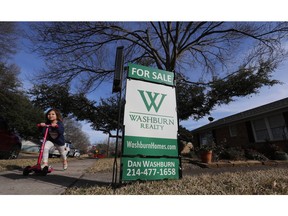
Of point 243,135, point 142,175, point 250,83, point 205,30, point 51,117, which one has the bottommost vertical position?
point 142,175

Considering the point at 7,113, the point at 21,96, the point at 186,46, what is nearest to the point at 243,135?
the point at 186,46

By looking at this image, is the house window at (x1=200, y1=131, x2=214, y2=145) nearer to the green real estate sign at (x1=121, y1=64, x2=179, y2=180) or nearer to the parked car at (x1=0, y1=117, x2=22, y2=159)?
the parked car at (x1=0, y1=117, x2=22, y2=159)

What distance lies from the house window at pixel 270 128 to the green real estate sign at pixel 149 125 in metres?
10.1

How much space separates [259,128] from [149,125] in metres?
12.5

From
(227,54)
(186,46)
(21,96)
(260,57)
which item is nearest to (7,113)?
(21,96)

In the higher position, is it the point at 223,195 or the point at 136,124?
the point at 136,124

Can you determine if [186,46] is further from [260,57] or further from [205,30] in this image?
[260,57]

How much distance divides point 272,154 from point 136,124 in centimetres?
886

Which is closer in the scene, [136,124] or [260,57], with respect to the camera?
[136,124]

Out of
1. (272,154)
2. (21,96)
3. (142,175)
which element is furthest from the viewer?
(21,96)

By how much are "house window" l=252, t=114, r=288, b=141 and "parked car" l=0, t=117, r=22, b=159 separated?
13.2 meters

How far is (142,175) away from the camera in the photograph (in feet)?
8.19

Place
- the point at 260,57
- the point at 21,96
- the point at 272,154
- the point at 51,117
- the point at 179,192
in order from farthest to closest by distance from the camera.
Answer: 1. the point at 21,96
2. the point at 260,57
3. the point at 272,154
4. the point at 51,117
5. the point at 179,192

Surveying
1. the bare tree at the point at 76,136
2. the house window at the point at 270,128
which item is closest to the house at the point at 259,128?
the house window at the point at 270,128
